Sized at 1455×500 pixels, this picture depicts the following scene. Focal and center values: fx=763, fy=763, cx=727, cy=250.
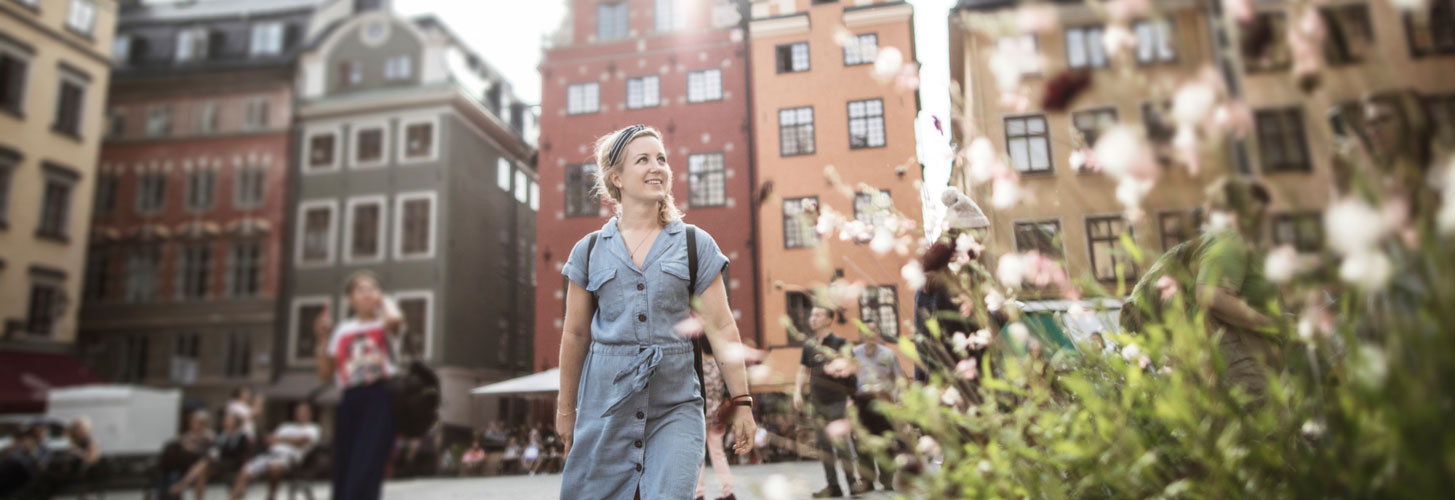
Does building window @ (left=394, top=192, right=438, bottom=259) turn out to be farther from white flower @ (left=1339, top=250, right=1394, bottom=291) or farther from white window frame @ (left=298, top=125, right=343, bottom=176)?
white flower @ (left=1339, top=250, right=1394, bottom=291)

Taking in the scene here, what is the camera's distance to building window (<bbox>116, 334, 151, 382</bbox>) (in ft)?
51.3

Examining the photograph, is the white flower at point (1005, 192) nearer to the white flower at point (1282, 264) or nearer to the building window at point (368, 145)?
the white flower at point (1282, 264)

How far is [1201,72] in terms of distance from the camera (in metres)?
0.95

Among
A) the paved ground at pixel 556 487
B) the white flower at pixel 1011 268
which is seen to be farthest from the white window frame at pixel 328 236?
the white flower at pixel 1011 268

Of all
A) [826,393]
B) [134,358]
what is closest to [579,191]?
[826,393]

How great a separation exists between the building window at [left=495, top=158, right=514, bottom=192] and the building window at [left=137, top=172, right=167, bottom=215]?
762cm

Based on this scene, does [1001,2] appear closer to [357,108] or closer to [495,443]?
[495,443]

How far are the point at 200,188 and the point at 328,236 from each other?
161 inches

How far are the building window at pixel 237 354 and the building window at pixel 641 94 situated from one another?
11.4 meters

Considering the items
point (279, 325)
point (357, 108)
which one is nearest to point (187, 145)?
point (357, 108)

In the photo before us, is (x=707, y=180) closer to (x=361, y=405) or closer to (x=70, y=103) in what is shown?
(x=361, y=405)

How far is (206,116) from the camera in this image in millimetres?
18031

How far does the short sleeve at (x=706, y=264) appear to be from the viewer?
188 centimetres

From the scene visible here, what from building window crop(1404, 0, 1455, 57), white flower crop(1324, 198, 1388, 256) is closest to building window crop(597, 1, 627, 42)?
white flower crop(1324, 198, 1388, 256)
